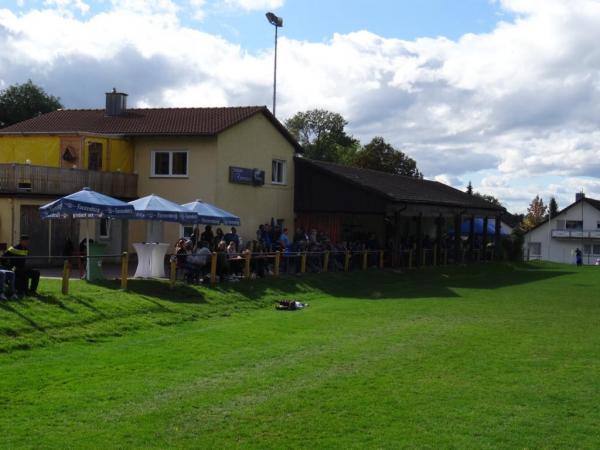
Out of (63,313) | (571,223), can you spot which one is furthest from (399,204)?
(571,223)

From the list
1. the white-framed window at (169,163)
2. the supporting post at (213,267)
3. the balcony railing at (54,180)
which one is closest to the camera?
the supporting post at (213,267)

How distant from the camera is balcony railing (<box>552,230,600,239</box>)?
3243 inches

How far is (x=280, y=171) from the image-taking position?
36281 mm

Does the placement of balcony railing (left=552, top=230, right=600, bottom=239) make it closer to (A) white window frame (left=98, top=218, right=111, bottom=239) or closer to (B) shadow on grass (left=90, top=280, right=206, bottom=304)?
(A) white window frame (left=98, top=218, right=111, bottom=239)

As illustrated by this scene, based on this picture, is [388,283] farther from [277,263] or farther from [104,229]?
[104,229]

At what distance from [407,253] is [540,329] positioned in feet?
60.4

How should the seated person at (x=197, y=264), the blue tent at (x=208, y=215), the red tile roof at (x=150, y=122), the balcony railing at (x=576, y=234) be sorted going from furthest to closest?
the balcony railing at (x=576, y=234)
the red tile roof at (x=150, y=122)
the blue tent at (x=208, y=215)
the seated person at (x=197, y=264)

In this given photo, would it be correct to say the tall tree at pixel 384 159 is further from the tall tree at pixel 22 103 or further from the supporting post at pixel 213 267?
the supporting post at pixel 213 267

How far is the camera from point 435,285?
96.1 ft

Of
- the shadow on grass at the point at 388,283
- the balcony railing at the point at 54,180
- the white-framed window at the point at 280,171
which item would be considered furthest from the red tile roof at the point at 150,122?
the shadow on grass at the point at 388,283

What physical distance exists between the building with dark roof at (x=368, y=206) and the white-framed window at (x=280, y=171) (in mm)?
820

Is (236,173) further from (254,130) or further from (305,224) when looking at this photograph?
(305,224)

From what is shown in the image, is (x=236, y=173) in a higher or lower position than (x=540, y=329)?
higher

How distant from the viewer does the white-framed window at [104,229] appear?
100ft
